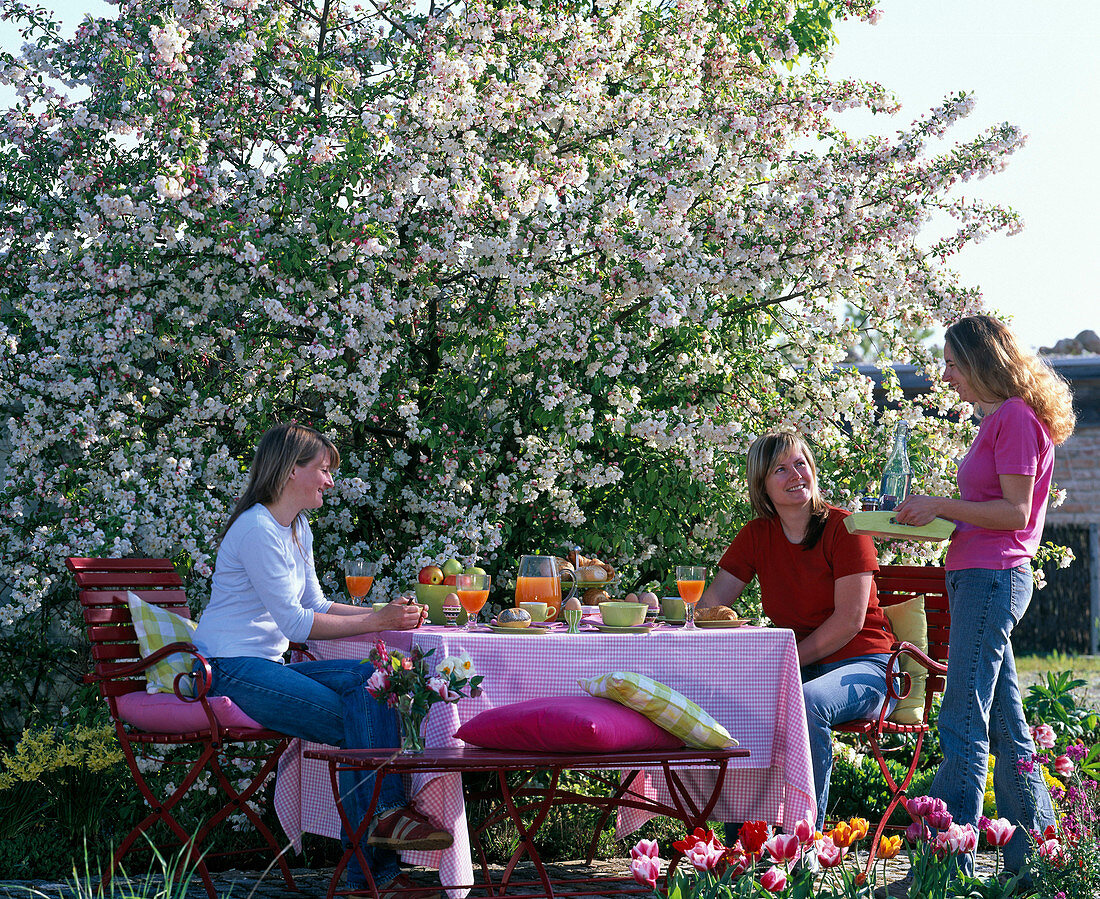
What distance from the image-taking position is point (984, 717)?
3.85m

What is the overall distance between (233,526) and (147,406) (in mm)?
1840

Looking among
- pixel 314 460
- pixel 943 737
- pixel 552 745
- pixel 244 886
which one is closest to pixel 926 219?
pixel 943 737

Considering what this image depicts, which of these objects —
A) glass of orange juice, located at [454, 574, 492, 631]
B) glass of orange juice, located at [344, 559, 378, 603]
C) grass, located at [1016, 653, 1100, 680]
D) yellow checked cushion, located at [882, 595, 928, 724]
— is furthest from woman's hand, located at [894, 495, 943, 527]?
grass, located at [1016, 653, 1100, 680]

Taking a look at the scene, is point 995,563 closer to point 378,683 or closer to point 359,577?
point 378,683

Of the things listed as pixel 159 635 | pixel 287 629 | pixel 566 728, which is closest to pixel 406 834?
pixel 566 728

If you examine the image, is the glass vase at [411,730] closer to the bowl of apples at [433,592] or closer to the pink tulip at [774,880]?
the bowl of apples at [433,592]

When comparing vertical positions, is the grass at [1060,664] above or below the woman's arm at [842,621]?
below

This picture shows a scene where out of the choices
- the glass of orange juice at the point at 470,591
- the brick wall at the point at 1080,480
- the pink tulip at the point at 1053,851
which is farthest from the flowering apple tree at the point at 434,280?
the brick wall at the point at 1080,480

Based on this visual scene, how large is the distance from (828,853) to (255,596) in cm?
206

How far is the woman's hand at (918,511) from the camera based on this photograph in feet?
12.6

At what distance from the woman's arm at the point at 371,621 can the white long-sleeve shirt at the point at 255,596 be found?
0.04 meters

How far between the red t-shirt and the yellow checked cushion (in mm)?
135

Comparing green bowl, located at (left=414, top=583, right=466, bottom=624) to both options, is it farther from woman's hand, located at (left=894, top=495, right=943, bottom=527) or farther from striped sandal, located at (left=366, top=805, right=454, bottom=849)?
woman's hand, located at (left=894, top=495, right=943, bottom=527)

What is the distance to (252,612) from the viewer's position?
12.9 ft
